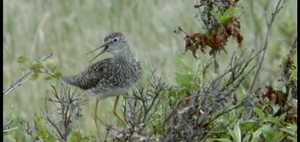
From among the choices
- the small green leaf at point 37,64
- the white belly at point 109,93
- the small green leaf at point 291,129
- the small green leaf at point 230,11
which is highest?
the white belly at point 109,93

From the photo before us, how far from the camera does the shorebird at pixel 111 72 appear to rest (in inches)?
299

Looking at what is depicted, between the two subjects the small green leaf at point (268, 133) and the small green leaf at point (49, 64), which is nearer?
the small green leaf at point (268, 133)

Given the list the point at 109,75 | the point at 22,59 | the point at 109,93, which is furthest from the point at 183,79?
the point at 109,75

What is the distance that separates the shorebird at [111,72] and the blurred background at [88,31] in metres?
1.08

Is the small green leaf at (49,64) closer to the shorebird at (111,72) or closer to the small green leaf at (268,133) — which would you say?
the small green leaf at (268,133)

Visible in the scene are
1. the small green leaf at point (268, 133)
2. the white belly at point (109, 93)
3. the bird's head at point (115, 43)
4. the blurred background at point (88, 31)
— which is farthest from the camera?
the blurred background at point (88, 31)

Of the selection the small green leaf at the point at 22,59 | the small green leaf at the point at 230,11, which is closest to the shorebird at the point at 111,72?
the small green leaf at the point at 230,11

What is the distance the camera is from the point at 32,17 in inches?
421

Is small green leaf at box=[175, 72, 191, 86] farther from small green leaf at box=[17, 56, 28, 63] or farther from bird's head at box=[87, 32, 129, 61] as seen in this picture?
bird's head at box=[87, 32, 129, 61]

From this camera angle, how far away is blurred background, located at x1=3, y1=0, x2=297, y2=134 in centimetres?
951

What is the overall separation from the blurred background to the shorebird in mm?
1077

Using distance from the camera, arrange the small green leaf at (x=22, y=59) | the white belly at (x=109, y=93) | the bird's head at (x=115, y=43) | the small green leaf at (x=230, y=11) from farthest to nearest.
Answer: the bird's head at (x=115, y=43)
the white belly at (x=109, y=93)
the small green leaf at (x=230, y=11)
the small green leaf at (x=22, y=59)

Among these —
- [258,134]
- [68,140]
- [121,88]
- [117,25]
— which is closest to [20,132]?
[68,140]

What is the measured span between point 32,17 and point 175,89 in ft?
18.4
